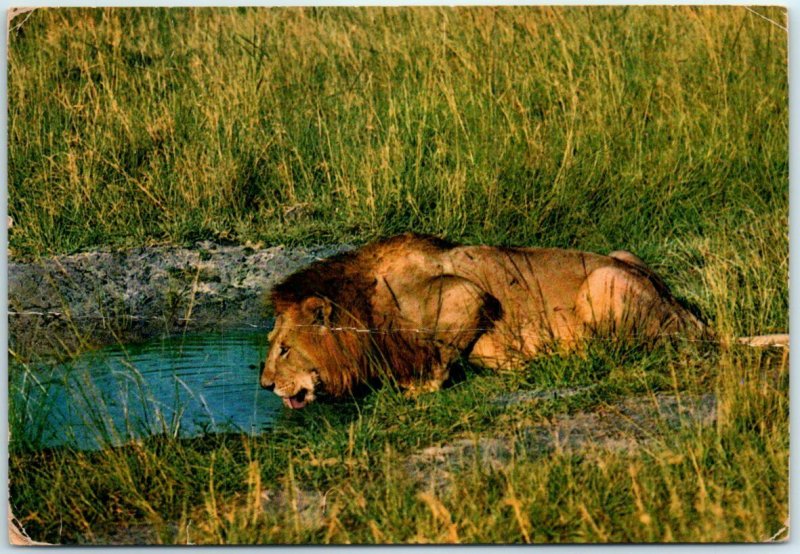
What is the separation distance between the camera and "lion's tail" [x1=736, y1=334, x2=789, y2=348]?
517 centimetres

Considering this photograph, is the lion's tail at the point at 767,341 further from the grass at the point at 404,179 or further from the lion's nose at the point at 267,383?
A: the lion's nose at the point at 267,383

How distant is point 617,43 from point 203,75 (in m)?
1.55

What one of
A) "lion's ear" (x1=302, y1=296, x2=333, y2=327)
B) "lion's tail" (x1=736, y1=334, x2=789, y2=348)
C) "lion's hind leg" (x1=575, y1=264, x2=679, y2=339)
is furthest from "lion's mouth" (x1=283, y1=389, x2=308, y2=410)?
"lion's tail" (x1=736, y1=334, x2=789, y2=348)

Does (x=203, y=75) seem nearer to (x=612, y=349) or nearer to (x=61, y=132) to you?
(x=61, y=132)

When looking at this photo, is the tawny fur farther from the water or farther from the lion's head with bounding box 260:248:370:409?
the water

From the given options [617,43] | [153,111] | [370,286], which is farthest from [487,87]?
[153,111]

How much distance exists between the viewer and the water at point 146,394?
5.16 metres

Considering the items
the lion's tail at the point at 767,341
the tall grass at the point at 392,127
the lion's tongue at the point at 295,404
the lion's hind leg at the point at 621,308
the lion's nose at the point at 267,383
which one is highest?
the tall grass at the point at 392,127

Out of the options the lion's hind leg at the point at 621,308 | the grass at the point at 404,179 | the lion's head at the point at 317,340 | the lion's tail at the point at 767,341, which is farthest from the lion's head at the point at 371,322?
Result: the lion's tail at the point at 767,341

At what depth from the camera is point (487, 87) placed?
5.57 meters

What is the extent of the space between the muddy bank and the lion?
13 cm

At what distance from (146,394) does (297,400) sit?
0.53 meters

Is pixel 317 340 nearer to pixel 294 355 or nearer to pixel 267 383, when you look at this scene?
pixel 294 355

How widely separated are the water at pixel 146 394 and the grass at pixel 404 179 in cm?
9
